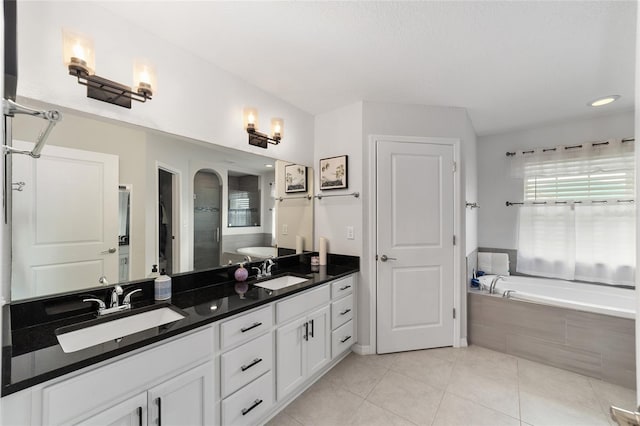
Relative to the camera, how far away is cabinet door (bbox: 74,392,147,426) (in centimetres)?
107

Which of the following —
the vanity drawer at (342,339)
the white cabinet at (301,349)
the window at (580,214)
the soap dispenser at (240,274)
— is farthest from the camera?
the window at (580,214)

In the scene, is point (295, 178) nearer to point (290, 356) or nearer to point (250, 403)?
point (290, 356)

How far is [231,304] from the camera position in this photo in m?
1.61

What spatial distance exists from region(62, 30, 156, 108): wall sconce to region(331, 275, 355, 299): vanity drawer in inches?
71.5

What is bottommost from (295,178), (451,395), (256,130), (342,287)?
(451,395)

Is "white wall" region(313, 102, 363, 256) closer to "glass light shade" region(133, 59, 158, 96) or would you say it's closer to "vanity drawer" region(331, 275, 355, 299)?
"vanity drawer" region(331, 275, 355, 299)

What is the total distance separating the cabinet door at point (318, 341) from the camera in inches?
80.8

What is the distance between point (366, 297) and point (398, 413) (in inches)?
36.9

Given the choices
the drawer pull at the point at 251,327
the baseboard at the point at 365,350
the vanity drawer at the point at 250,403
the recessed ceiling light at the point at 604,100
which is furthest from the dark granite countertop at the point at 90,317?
the recessed ceiling light at the point at 604,100

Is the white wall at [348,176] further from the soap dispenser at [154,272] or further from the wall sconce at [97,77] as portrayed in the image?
the wall sconce at [97,77]

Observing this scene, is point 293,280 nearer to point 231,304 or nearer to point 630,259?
point 231,304

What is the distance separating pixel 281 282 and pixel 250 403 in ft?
2.86

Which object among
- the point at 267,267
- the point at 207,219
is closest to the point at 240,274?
the point at 267,267

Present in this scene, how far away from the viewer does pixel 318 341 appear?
7.01ft
